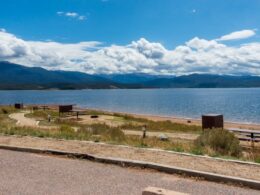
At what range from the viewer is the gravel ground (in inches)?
342

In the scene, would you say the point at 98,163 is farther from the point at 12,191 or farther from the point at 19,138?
the point at 19,138

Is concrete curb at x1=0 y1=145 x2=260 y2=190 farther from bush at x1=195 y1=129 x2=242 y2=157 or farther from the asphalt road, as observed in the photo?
bush at x1=195 y1=129 x2=242 y2=157

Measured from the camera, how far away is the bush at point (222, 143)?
1250cm

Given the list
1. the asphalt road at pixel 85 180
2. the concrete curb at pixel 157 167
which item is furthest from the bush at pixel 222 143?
the asphalt road at pixel 85 180

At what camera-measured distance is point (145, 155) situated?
34.7 feet

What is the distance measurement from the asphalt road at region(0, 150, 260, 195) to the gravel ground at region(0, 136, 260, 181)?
0.84 m

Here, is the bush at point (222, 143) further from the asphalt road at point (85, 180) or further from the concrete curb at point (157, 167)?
the asphalt road at point (85, 180)

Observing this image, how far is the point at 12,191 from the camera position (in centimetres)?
696

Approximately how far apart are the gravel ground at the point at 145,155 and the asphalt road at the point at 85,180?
2.76 ft

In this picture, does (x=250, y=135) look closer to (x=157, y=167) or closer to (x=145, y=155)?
(x=145, y=155)

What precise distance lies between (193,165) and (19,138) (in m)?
7.80

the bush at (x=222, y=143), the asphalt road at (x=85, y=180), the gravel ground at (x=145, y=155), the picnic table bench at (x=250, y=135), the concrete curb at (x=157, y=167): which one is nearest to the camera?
the asphalt road at (x=85, y=180)

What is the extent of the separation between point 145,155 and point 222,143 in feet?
11.5

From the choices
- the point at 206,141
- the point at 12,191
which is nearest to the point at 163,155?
the point at 206,141
